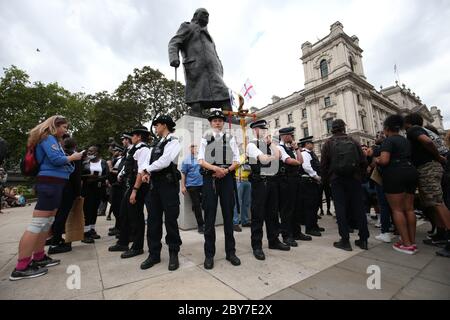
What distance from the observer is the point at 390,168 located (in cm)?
346

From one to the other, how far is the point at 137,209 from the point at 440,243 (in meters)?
5.00

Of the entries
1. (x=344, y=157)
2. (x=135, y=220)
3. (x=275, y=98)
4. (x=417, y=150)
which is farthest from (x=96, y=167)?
(x=275, y=98)

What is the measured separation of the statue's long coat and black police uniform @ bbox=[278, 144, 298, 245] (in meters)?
2.86

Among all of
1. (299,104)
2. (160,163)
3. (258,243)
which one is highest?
(299,104)

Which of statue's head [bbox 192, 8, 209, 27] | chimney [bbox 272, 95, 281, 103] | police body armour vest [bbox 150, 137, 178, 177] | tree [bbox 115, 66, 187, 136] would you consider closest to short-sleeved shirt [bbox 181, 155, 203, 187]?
police body armour vest [bbox 150, 137, 178, 177]

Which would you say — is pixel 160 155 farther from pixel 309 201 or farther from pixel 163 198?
pixel 309 201

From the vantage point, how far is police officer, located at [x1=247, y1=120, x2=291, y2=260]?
3.24 metres

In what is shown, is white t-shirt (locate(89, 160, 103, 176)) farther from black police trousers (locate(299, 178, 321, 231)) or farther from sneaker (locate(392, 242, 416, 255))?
sneaker (locate(392, 242, 416, 255))

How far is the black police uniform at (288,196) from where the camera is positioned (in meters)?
3.85

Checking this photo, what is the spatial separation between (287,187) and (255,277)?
188 cm

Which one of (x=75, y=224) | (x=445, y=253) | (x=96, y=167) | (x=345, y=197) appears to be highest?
(x=96, y=167)

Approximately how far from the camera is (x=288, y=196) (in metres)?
3.95
